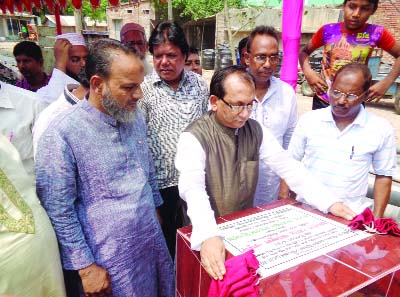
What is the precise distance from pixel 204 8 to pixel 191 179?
1802cm

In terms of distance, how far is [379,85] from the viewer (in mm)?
2396

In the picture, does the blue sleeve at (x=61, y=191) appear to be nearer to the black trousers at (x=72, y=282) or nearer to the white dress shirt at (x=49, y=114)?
the black trousers at (x=72, y=282)

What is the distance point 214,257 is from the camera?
43.2 inches

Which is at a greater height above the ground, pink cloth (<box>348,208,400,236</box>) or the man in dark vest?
the man in dark vest

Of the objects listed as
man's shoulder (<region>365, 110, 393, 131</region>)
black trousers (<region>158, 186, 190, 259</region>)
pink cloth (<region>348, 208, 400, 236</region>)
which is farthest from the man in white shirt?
man's shoulder (<region>365, 110, 393, 131</region>)

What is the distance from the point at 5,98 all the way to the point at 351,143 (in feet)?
6.61

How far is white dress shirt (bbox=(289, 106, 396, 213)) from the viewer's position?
189 centimetres

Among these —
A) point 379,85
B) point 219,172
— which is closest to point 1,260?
point 219,172

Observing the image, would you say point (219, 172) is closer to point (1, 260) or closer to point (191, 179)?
point (191, 179)

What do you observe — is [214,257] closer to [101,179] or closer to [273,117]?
[101,179]

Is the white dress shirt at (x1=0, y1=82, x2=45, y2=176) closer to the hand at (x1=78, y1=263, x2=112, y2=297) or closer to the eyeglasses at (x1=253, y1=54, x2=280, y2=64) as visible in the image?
the hand at (x1=78, y1=263, x2=112, y2=297)

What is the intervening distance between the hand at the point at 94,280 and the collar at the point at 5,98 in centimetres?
96

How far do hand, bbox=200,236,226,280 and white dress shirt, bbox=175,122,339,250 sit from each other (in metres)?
0.03

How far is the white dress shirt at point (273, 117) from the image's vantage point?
2289 millimetres
